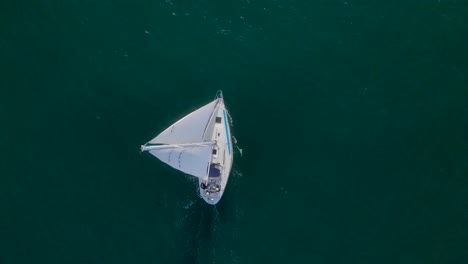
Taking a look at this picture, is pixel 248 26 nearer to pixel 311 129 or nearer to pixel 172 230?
pixel 311 129

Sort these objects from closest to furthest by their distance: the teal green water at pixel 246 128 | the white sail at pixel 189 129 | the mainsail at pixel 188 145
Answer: the mainsail at pixel 188 145, the white sail at pixel 189 129, the teal green water at pixel 246 128

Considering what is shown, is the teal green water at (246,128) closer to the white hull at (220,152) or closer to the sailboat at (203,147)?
the white hull at (220,152)

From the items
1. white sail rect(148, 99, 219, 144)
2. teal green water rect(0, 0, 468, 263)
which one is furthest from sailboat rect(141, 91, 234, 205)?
teal green water rect(0, 0, 468, 263)

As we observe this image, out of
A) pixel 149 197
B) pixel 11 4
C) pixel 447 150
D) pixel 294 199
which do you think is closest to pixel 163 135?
pixel 149 197

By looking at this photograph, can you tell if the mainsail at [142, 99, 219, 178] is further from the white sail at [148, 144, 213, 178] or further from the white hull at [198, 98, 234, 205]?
the white hull at [198, 98, 234, 205]

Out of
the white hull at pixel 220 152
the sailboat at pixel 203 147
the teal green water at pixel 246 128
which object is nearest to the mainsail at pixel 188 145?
the sailboat at pixel 203 147

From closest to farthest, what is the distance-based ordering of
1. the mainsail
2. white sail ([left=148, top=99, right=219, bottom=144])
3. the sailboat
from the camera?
the mainsail, the sailboat, white sail ([left=148, top=99, right=219, bottom=144])
